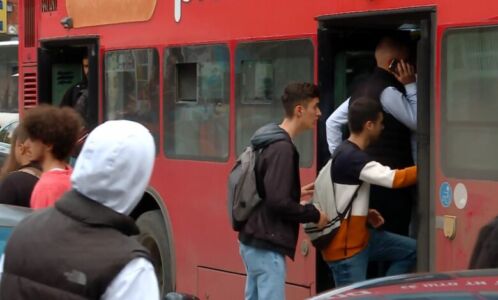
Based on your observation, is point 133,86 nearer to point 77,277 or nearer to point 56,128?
point 56,128

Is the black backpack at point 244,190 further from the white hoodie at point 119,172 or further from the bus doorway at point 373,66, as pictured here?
the white hoodie at point 119,172

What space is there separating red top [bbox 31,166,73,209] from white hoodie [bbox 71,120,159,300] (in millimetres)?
1630

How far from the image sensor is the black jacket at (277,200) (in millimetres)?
5559

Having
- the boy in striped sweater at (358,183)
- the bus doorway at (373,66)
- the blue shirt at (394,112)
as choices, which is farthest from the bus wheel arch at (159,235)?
the boy in striped sweater at (358,183)

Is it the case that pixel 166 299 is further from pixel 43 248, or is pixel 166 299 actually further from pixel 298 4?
pixel 298 4

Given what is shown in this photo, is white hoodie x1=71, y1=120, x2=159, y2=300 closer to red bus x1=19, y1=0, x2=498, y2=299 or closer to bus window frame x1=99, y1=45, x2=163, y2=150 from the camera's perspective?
red bus x1=19, y1=0, x2=498, y2=299

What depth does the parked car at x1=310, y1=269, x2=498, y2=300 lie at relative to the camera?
2.91 meters

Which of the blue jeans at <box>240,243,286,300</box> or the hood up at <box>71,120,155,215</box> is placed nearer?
the hood up at <box>71,120,155,215</box>

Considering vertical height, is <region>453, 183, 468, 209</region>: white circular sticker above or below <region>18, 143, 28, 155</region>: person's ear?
below

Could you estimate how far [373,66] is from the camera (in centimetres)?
692

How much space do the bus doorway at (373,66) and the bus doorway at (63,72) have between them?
3.05 m

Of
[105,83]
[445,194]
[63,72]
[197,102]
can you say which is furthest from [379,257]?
[63,72]

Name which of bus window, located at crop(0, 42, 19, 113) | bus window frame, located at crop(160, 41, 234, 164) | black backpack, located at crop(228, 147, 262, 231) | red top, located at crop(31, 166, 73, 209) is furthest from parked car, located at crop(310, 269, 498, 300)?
bus window, located at crop(0, 42, 19, 113)

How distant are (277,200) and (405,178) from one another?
0.83m
